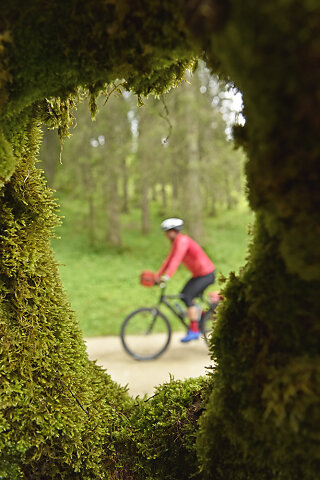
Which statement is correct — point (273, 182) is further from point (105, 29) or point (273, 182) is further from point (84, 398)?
point (84, 398)

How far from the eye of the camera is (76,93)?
5.27ft

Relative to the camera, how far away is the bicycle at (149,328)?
6.45m

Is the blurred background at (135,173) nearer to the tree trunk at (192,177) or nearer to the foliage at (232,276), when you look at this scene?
the tree trunk at (192,177)

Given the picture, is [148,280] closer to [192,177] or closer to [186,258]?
[186,258]

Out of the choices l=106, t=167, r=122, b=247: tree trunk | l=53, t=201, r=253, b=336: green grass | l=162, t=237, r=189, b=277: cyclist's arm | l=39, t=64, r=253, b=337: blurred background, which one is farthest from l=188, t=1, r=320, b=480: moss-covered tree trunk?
l=106, t=167, r=122, b=247: tree trunk

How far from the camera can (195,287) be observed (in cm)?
650

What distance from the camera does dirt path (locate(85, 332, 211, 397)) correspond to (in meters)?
5.48

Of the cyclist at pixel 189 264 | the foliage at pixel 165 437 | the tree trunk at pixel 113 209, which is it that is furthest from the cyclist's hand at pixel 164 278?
the tree trunk at pixel 113 209

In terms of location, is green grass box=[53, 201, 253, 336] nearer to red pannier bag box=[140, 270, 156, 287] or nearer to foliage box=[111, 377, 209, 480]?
red pannier bag box=[140, 270, 156, 287]

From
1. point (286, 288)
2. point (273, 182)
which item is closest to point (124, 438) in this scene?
point (286, 288)

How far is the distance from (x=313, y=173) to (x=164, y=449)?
62.2 inches

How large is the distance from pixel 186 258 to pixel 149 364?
190 cm

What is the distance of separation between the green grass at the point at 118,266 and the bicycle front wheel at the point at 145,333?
1.20 meters

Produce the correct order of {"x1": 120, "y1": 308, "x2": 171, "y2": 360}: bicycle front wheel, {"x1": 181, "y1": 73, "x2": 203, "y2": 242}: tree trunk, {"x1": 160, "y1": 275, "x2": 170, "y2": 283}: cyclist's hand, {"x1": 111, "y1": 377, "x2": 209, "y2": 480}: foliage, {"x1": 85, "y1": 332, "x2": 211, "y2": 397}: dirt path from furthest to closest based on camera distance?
{"x1": 181, "y1": 73, "x2": 203, "y2": 242}: tree trunk, {"x1": 120, "y1": 308, "x2": 171, "y2": 360}: bicycle front wheel, {"x1": 160, "y1": 275, "x2": 170, "y2": 283}: cyclist's hand, {"x1": 85, "y1": 332, "x2": 211, "y2": 397}: dirt path, {"x1": 111, "y1": 377, "x2": 209, "y2": 480}: foliage
